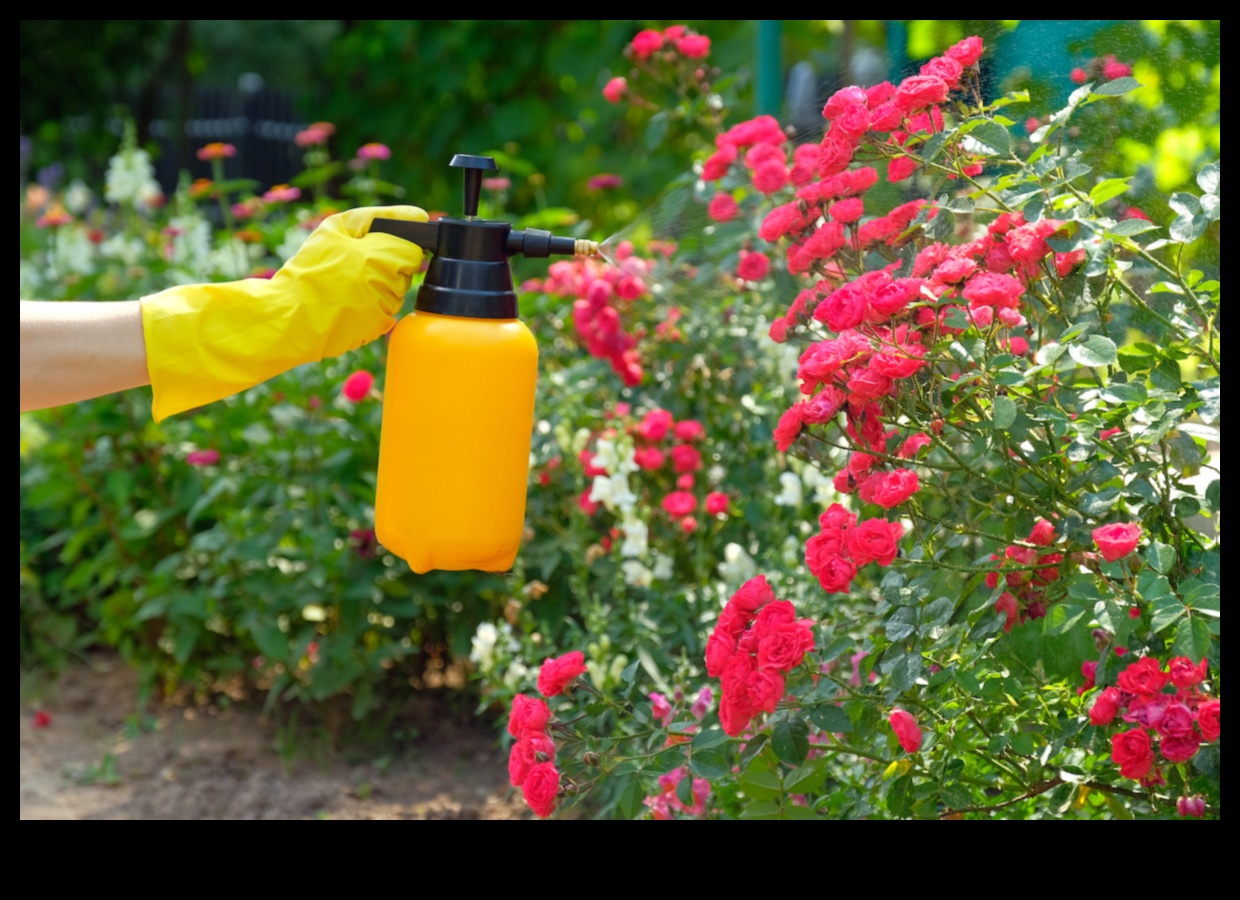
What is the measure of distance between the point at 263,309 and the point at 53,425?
1.91 meters

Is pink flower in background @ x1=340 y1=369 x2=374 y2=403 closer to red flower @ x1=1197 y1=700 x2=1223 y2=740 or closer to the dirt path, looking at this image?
the dirt path

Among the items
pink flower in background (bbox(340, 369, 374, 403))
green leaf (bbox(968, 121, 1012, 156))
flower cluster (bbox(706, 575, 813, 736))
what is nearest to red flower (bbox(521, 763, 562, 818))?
flower cluster (bbox(706, 575, 813, 736))

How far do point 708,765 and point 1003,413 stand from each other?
55 centimetres

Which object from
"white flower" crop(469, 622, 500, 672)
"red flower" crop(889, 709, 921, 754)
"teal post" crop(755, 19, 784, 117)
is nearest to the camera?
"red flower" crop(889, 709, 921, 754)

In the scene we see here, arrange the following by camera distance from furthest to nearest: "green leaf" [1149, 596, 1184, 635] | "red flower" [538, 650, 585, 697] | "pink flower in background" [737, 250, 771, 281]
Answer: "pink flower in background" [737, 250, 771, 281]
"red flower" [538, 650, 585, 697]
"green leaf" [1149, 596, 1184, 635]

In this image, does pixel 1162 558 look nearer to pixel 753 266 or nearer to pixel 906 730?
pixel 906 730

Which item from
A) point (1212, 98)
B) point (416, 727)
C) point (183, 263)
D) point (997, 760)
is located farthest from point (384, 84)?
point (997, 760)

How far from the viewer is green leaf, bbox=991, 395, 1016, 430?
1.39 m

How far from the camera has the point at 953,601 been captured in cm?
150

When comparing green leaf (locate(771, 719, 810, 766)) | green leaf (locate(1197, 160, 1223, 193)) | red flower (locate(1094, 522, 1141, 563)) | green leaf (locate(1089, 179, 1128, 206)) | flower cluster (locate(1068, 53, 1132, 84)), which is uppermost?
flower cluster (locate(1068, 53, 1132, 84))

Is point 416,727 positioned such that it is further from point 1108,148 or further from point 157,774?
point 1108,148

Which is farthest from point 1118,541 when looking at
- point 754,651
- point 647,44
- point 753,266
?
point 647,44

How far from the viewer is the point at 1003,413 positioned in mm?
1392

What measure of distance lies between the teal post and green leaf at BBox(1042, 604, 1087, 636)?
2512 millimetres
